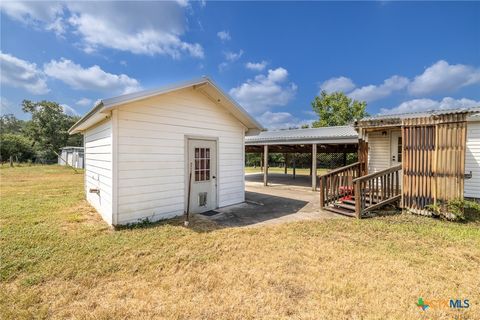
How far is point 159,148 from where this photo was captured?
17.1 ft

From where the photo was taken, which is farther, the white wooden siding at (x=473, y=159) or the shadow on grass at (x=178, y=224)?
the white wooden siding at (x=473, y=159)

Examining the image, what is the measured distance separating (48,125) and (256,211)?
40359 mm

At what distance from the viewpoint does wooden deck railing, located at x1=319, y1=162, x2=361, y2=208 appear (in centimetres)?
670

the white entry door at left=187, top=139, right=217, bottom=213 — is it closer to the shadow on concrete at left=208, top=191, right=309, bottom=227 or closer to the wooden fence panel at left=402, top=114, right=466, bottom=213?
the shadow on concrete at left=208, top=191, right=309, bottom=227

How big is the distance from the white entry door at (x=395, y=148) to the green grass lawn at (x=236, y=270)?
148 inches

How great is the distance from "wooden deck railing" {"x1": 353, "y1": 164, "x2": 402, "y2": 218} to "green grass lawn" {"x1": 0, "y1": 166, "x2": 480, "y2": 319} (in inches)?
31.4

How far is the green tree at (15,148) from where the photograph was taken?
26.5 meters

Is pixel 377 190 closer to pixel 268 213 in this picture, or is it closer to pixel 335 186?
pixel 335 186

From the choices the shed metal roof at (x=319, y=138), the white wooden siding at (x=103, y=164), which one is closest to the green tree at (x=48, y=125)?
the white wooden siding at (x=103, y=164)

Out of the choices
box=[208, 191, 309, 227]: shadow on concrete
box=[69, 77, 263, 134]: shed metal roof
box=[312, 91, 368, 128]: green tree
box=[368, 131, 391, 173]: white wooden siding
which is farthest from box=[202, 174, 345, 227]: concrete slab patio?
box=[312, 91, 368, 128]: green tree

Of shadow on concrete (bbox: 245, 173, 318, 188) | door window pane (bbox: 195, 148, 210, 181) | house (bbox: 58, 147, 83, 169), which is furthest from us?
house (bbox: 58, 147, 83, 169)

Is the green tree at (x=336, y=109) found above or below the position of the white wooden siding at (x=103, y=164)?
above

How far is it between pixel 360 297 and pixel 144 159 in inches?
184

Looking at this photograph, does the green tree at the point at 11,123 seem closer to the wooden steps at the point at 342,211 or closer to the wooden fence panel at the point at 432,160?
the wooden steps at the point at 342,211
